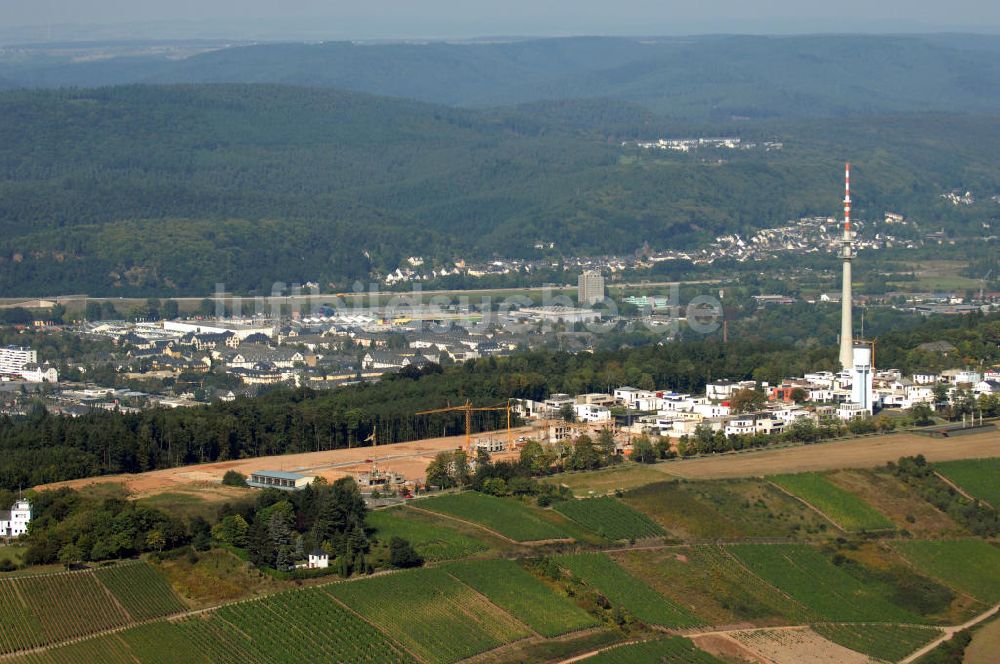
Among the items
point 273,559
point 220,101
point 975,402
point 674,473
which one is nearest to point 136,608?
point 273,559

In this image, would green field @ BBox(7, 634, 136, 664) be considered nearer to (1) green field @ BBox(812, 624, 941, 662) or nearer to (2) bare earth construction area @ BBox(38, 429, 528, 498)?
(2) bare earth construction area @ BBox(38, 429, 528, 498)

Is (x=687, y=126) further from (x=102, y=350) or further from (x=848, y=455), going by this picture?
(x=848, y=455)

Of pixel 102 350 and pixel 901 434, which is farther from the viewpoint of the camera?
pixel 102 350

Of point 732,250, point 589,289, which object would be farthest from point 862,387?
point 732,250

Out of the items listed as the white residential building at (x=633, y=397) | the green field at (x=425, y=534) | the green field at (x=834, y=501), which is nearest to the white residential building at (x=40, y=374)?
the white residential building at (x=633, y=397)

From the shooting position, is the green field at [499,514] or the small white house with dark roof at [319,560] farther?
the green field at [499,514]

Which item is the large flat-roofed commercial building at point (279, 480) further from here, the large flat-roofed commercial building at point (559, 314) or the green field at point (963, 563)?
the large flat-roofed commercial building at point (559, 314)

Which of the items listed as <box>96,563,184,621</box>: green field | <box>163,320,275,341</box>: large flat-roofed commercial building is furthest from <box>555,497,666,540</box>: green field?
<box>163,320,275,341</box>: large flat-roofed commercial building
